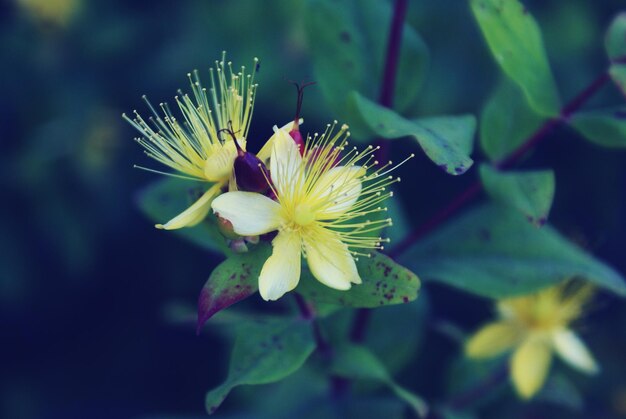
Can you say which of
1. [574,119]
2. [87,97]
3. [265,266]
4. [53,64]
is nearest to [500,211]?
[574,119]

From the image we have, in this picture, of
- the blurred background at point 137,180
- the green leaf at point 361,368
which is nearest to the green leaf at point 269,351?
the green leaf at point 361,368

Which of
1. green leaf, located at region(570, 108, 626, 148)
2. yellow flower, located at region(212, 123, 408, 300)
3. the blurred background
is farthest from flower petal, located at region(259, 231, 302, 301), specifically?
the blurred background

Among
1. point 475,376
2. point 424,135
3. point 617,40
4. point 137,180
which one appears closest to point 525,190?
point 424,135

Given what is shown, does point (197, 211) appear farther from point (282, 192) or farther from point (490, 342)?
point (490, 342)

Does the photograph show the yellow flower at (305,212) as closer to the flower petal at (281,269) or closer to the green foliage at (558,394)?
the flower petal at (281,269)

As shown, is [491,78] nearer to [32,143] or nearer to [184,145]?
[184,145]
